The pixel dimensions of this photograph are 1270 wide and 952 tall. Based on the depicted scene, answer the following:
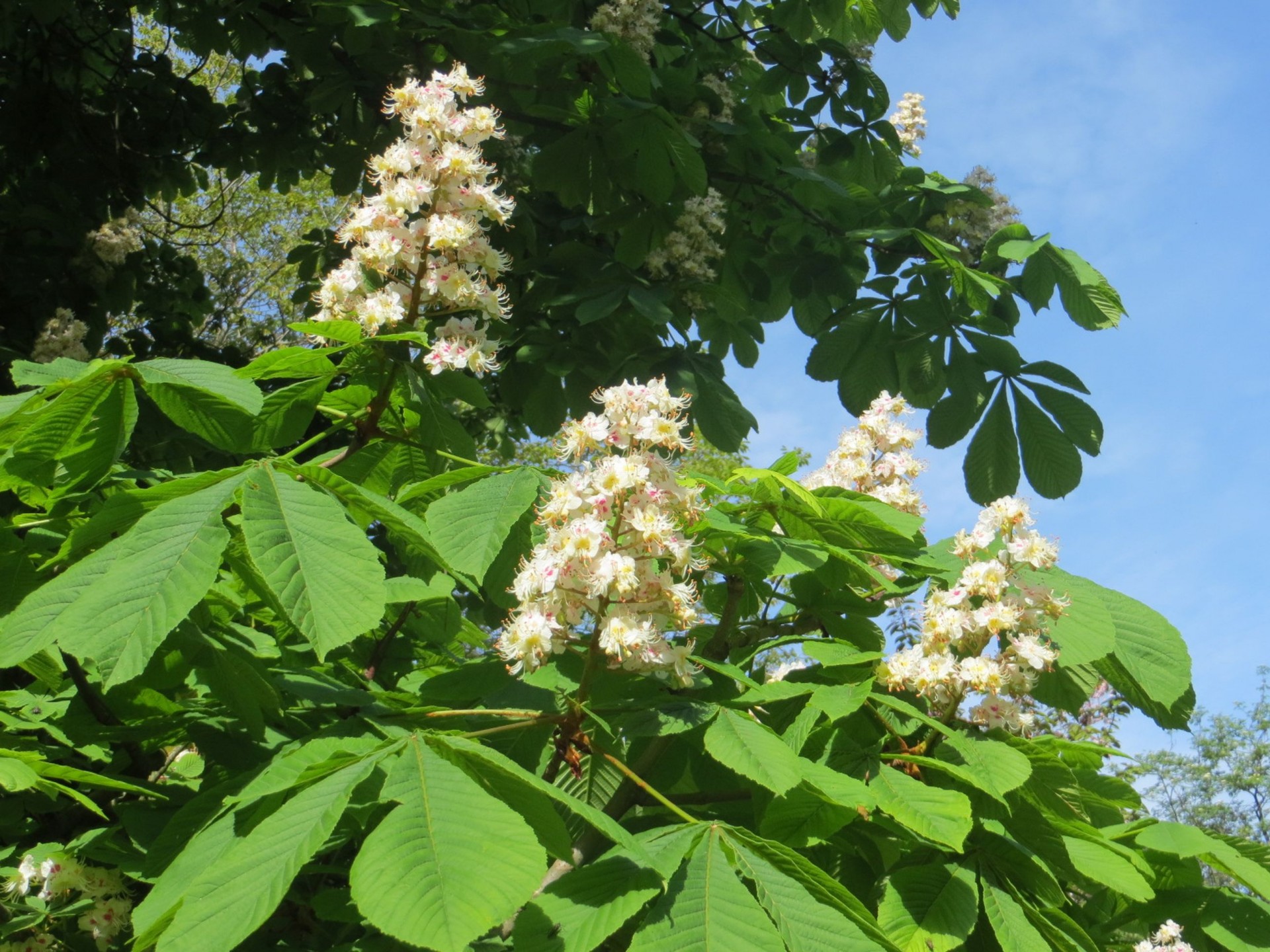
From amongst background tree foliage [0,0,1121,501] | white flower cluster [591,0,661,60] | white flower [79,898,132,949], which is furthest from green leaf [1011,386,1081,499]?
white flower [79,898,132,949]

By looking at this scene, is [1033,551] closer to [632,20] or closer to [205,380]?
[205,380]

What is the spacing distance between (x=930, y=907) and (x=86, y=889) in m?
1.54

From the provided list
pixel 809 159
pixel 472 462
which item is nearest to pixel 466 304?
pixel 472 462

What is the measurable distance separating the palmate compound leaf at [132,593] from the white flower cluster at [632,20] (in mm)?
2975

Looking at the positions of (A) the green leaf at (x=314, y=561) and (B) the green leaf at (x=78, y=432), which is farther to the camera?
(B) the green leaf at (x=78, y=432)

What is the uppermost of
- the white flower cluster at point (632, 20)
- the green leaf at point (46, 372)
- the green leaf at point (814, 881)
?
the white flower cluster at point (632, 20)

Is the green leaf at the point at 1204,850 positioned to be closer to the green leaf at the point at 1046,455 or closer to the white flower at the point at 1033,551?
the white flower at the point at 1033,551

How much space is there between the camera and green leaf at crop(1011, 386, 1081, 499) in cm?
340

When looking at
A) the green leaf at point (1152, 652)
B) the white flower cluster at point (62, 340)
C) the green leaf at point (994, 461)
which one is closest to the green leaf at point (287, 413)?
the green leaf at point (1152, 652)

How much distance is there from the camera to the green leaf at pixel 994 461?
355 cm

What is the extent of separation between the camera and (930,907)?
4.53 ft

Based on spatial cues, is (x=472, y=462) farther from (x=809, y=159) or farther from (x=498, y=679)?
(x=809, y=159)

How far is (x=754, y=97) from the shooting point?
508cm

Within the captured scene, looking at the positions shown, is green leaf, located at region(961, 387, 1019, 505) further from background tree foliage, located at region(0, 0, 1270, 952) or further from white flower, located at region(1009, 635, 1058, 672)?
white flower, located at region(1009, 635, 1058, 672)
